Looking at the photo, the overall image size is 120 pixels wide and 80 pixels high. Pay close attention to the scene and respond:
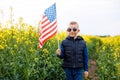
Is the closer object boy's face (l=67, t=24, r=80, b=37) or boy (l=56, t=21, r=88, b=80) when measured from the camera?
boy's face (l=67, t=24, r=80, b=37)

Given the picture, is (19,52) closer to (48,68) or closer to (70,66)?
(48,68)

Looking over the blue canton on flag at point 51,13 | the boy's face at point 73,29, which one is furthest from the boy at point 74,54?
the blue canton on flag at point 51,13

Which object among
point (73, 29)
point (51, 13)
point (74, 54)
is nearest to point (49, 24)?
point (51, 13)

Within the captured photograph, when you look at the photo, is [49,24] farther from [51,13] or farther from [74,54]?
[74,54]

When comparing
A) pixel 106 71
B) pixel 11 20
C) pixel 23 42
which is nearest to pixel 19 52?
pixel 23 42

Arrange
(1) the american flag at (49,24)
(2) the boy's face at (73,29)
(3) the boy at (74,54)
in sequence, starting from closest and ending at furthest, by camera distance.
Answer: (2) the boy's face at (73,29) < (3) the boy at (74,54) < (1) the american flag at (49,24)

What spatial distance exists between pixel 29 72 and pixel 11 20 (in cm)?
226

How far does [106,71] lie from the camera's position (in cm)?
1181

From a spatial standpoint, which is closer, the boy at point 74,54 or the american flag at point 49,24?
the boy at point 74,54

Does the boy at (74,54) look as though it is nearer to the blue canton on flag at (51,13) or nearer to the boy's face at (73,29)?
the boy's face at (73,29)

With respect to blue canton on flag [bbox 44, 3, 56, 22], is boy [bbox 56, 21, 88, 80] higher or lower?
lower

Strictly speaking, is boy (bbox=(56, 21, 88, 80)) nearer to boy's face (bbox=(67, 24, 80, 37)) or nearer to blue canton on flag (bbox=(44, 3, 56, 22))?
boy's face (bbox=(67, 24, 80, 37))

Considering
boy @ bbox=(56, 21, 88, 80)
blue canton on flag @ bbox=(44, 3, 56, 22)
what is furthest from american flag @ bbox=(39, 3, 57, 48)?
boy @ bbox=(56, 21, 88, 80)

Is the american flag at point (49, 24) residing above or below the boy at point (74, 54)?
above
